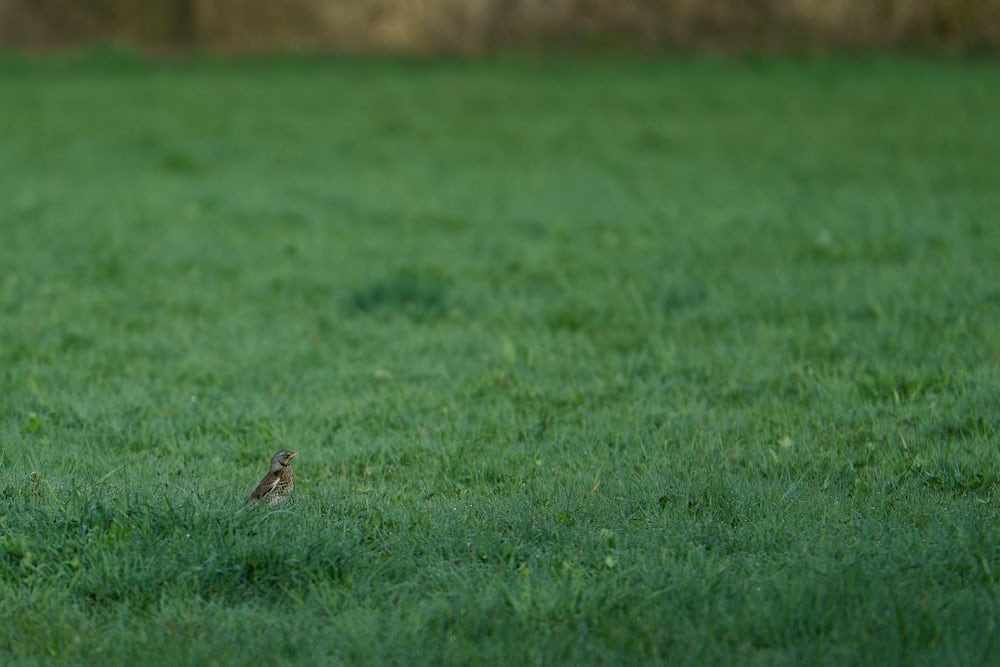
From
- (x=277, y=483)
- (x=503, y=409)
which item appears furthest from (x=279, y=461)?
(x=503, y=409)

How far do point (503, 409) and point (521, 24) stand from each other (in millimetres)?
22430

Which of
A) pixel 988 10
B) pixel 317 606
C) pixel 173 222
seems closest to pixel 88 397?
pixel 317 606

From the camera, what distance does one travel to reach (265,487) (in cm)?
533

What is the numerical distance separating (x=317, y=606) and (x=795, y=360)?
3846 millimetres

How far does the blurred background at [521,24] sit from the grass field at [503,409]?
1248 centimetres

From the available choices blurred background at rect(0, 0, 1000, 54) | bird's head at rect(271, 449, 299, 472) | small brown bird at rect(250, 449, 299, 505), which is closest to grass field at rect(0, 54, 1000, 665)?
small brown bird at rect(250, 449, 299, 505)

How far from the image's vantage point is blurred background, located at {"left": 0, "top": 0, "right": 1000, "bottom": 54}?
27.1 meters

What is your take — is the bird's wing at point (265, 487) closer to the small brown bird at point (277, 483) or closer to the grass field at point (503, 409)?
the small brown bird at point (277, 483)

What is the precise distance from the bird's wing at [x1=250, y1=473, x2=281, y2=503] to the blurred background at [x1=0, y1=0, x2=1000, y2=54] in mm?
22269

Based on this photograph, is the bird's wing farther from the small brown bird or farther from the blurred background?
the blurred background

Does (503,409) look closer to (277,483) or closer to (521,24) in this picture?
(277,483)

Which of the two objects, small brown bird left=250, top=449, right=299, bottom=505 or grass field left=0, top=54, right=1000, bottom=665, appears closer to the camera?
grass field left=0, top=54, right=1000, bottom=665

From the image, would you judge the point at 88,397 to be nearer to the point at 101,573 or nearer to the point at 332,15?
the point at 101,573

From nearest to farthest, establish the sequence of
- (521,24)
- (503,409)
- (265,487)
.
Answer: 1. (265,487)
2. (503,409)
3. (521,24)
